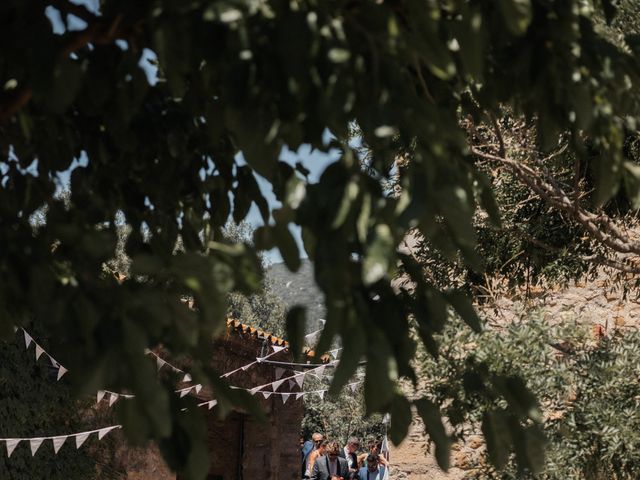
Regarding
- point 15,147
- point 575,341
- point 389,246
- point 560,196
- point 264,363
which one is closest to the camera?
point 389,246

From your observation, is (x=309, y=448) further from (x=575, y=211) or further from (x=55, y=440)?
(x=575, y=211)

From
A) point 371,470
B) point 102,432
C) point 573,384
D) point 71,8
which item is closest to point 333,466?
point 371,470

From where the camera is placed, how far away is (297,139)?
241cm

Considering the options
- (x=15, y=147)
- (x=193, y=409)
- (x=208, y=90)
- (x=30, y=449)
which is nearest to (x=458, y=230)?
(x=193, y=409)

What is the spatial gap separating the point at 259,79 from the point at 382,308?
2.21 feet

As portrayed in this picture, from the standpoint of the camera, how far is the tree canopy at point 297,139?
2104mm

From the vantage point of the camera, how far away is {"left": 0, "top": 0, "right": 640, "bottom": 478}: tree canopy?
2104 mm

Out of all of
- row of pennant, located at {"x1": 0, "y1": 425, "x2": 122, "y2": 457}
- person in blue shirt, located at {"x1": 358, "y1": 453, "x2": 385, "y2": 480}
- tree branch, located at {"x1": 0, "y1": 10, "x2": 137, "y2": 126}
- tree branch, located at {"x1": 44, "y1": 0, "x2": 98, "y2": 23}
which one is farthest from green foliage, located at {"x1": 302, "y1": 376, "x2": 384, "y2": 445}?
tree branch, located at {"x1": 0, "y1": 10, "x2": 137, "y2": 126}

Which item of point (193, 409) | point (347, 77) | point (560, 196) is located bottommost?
point (193, 409)

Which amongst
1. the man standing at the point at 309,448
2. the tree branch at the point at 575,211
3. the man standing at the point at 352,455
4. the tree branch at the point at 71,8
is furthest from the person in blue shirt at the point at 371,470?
the tree branch at the point at 71,8

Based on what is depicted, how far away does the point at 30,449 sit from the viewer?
834 centimetres

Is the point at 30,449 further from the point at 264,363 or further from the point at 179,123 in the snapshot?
the point at 179,123

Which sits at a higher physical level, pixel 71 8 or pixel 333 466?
pixel 71 8

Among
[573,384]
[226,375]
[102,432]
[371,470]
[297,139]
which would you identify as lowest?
[573,384]
